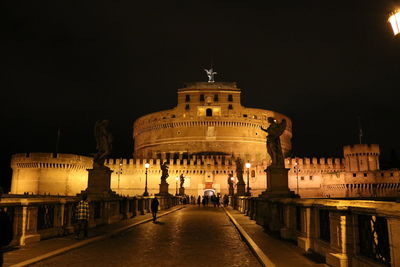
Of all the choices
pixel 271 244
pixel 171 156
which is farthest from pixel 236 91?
pixel 271 244

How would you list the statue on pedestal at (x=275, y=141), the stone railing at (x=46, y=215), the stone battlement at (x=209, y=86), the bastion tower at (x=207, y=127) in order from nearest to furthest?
the stone railing at (x=46, y=215) < the statue on pedestal at (x=275, y=141) < the bastion tower at (x=207, y=127) < the stone battlement at (x=209, y=86)

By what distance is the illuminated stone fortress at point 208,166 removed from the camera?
165 ft

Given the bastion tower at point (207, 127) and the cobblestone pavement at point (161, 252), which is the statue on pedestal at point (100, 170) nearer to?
the cobblestone pavement at point (161, 252)

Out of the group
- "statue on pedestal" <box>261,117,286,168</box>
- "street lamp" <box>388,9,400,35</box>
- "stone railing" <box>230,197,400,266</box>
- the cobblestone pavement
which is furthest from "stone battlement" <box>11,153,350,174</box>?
"street lamp" <box>388,9,400,35</box>

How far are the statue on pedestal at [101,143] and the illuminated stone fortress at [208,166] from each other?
36509 mm

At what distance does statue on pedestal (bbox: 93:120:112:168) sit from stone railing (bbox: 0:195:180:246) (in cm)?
149

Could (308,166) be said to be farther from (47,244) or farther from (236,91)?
(47,244)

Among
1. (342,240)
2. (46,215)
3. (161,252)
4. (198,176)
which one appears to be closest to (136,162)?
(198,176)

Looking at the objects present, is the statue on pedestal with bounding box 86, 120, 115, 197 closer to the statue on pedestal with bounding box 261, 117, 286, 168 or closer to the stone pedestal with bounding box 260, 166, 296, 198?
the stone pedestal with bounding box 260, 166, 296, 198

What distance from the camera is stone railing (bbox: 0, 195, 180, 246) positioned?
7879 mm

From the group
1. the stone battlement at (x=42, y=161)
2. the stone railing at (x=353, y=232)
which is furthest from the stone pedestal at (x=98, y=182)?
the stone battlement at (x=42, y=161)

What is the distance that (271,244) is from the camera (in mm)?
8219

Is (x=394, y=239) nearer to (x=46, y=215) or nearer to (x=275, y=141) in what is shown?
(x=46, y=215)

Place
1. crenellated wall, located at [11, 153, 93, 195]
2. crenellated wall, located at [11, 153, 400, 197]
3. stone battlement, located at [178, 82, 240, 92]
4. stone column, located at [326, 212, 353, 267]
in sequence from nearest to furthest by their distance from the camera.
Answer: stone column, located at [326, 212, 353, 267] → crenellated wall, located at [11, 153, 400, 197] → crenellated wall, located at [11, 153, 93, 195] → stone battlement, located at [178, 82, 240, 92]
